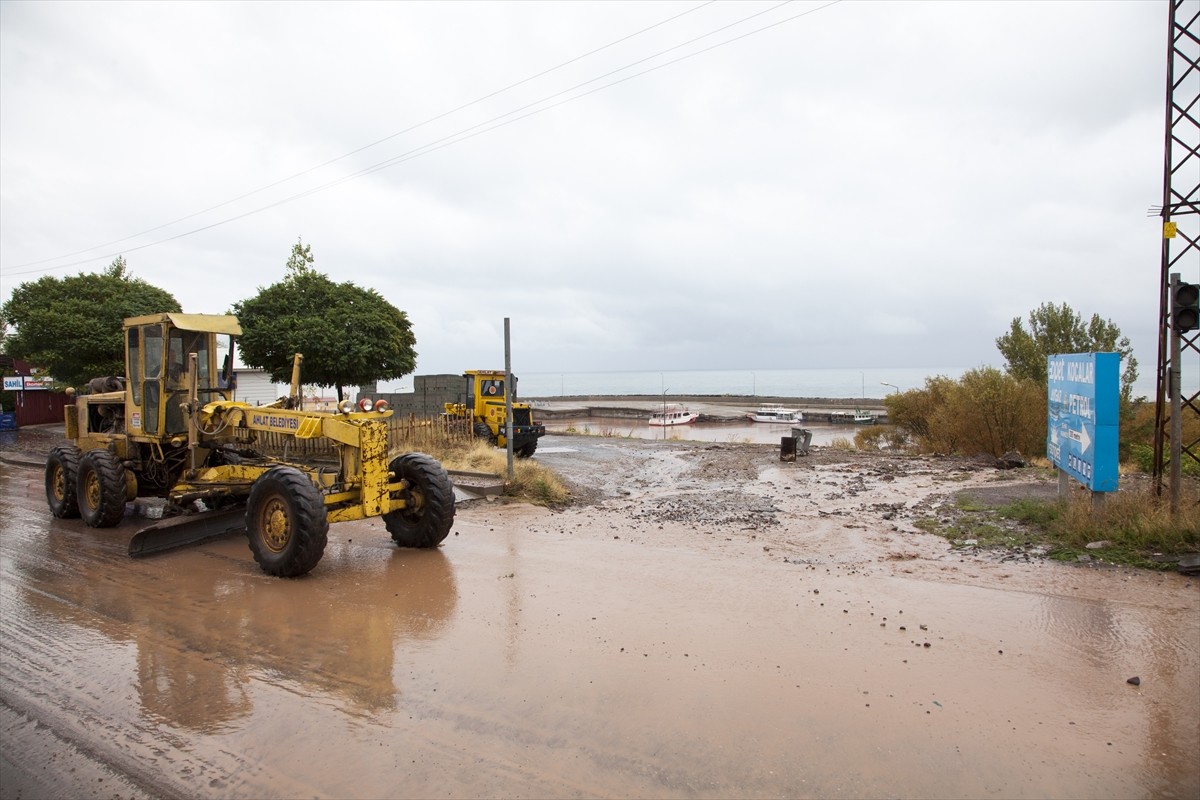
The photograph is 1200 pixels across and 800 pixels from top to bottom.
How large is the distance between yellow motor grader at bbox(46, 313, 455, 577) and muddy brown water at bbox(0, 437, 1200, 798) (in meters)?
0.46

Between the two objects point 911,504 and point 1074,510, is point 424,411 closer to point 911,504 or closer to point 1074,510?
point 911,504

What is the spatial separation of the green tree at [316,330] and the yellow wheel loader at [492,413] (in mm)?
8311

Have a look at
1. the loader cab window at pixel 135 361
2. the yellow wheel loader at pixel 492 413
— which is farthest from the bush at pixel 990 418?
the loader cab window at pixel 135 361

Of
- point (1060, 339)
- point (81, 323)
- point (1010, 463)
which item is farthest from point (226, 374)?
point (1060, 339)

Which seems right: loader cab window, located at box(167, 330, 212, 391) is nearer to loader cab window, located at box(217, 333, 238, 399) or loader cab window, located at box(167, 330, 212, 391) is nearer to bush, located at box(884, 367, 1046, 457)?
loader cab window, located at box(217, 333, 238, 399)

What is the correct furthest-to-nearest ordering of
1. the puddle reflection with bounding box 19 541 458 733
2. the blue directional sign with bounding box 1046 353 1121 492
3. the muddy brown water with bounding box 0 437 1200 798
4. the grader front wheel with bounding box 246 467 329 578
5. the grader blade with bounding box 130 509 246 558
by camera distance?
the blue directional sign with bounding box 1046 353 1121 492 < the grader blade with bounding box 130 509 246 558 < the grader front wheel with bounding box 246 467 329 578 < the puddle reflection with bounding box 19 541 458 733 < the muddy brown water with bounding box 0 437 1200 798

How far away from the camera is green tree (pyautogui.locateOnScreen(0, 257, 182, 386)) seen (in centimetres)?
2998

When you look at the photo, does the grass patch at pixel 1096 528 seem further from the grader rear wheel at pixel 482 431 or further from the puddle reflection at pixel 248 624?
the grader rear wheel at pixel 482 431

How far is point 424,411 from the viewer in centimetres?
3122

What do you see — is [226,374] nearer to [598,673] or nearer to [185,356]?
[185,356]

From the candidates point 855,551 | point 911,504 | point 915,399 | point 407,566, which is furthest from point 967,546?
point 915,399

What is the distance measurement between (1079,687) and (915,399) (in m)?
23.5

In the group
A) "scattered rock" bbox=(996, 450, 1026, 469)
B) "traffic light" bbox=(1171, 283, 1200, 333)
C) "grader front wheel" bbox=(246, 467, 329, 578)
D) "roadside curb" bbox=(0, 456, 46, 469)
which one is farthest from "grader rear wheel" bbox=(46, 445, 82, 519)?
"scattered rock" bbox=(996, 450, 1026, 469)

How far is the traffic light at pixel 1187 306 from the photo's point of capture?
8.87 metres
